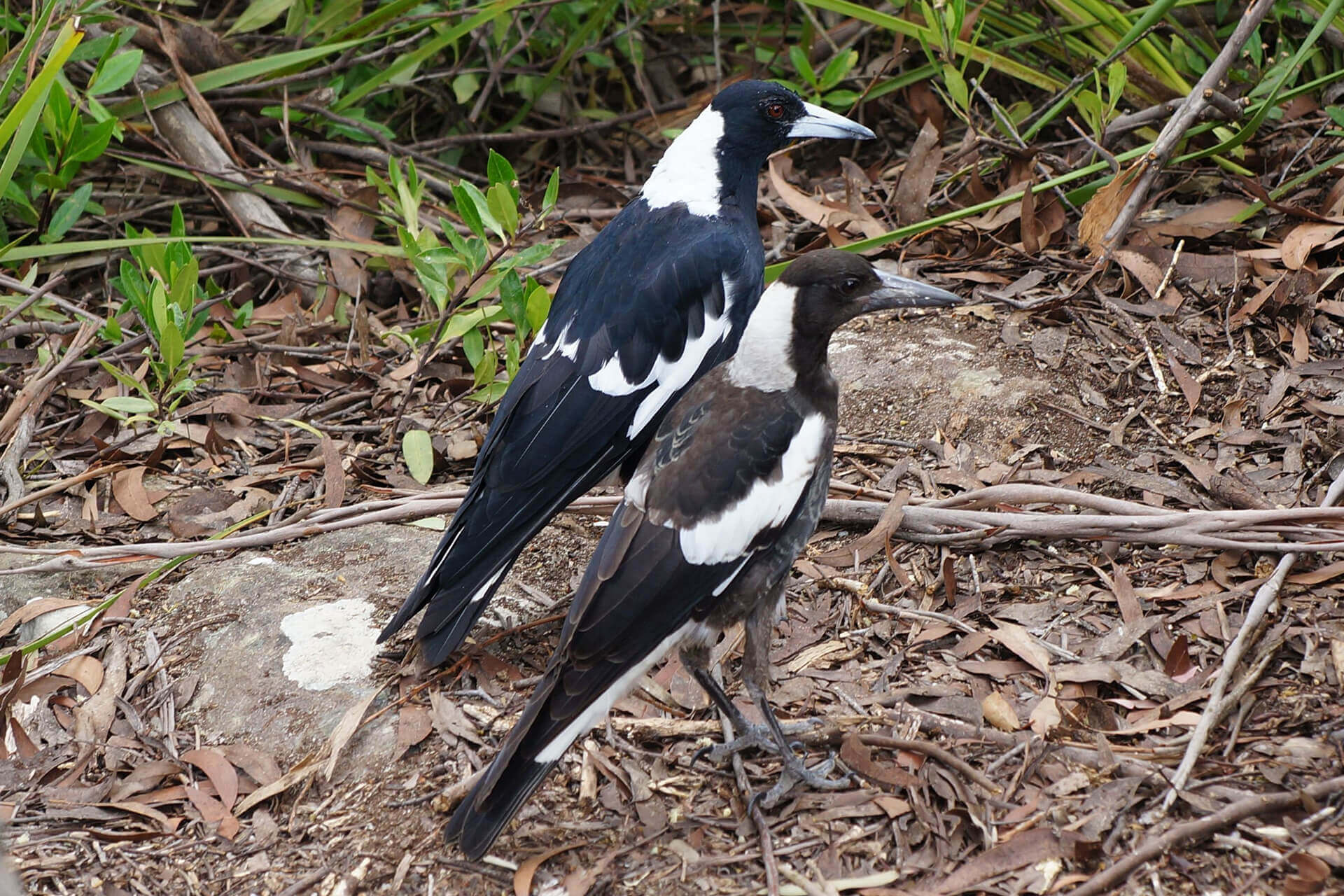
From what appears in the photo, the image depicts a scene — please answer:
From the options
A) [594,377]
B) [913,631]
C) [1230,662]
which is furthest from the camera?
[594,377]

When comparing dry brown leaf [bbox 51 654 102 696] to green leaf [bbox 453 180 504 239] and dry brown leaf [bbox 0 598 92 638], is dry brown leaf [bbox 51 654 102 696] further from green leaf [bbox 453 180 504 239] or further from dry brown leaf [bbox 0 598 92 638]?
green leaf [bbox 453 180 504 239]

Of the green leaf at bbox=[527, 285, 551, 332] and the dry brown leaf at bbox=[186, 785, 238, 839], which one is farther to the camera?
the green leaf at bbox=[527, 285, 551, 332]

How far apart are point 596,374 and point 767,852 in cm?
117

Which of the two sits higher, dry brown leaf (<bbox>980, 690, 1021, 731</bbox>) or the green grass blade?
the green grass blade

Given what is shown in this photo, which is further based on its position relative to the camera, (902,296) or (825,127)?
(825,127)

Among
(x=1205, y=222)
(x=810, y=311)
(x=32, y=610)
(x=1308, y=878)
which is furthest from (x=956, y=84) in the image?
(x=32, y=610)

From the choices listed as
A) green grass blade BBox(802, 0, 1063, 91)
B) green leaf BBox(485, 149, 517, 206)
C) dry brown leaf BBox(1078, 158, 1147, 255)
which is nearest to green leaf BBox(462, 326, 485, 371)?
green leaf BBox(485, 149, 517, 206)

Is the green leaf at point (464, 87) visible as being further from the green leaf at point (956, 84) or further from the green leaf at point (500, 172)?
the green leaf at point (956, 84)

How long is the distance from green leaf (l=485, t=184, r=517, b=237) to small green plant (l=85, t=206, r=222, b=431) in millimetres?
772

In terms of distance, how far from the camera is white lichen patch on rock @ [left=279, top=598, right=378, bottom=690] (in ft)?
8.34

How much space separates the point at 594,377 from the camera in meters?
2.83

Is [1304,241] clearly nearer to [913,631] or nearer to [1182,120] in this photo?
[1182,120]

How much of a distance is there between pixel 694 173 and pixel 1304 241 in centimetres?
155

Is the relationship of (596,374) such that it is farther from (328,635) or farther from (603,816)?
(603,816)
